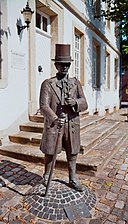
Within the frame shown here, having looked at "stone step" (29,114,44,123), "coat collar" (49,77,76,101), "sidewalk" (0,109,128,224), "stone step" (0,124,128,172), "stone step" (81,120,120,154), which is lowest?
"sidewalk" (0,109,128,224)

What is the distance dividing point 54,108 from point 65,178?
1381 mm

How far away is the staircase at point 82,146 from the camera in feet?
12.8

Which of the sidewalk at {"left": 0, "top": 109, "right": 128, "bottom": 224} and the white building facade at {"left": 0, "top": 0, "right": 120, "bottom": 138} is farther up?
the white building facade at {"left": 0, "top": 0, "right": 120, "bottom": 138}

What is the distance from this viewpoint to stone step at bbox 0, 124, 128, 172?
3.74 m

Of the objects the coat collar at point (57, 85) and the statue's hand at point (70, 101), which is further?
the coat collar at point (57, 85)

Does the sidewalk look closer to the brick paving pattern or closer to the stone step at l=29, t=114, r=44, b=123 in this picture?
the brick paving pattern

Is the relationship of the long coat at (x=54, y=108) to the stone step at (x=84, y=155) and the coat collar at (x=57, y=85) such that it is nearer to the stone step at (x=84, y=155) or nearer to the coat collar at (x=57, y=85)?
the coat collar at (x=57, y=85)

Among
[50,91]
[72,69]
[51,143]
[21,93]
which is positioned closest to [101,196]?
[51,143]

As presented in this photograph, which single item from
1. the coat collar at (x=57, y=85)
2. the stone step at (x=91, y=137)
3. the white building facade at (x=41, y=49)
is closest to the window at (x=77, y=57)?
the white building facade at (x=41, y=49)

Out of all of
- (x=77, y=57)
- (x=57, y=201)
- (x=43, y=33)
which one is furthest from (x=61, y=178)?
(x=77, y=57)

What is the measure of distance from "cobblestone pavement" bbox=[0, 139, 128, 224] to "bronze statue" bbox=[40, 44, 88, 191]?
28.5 inches

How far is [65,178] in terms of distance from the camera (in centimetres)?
353

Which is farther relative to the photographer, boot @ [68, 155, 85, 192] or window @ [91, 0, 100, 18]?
window @ [91, 0, 100, 18]

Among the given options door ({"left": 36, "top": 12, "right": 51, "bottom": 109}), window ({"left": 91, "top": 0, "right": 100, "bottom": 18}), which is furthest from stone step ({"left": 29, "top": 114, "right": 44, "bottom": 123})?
window ({"left": 91, "top": 0, "right": 100, "bottom": 18})
